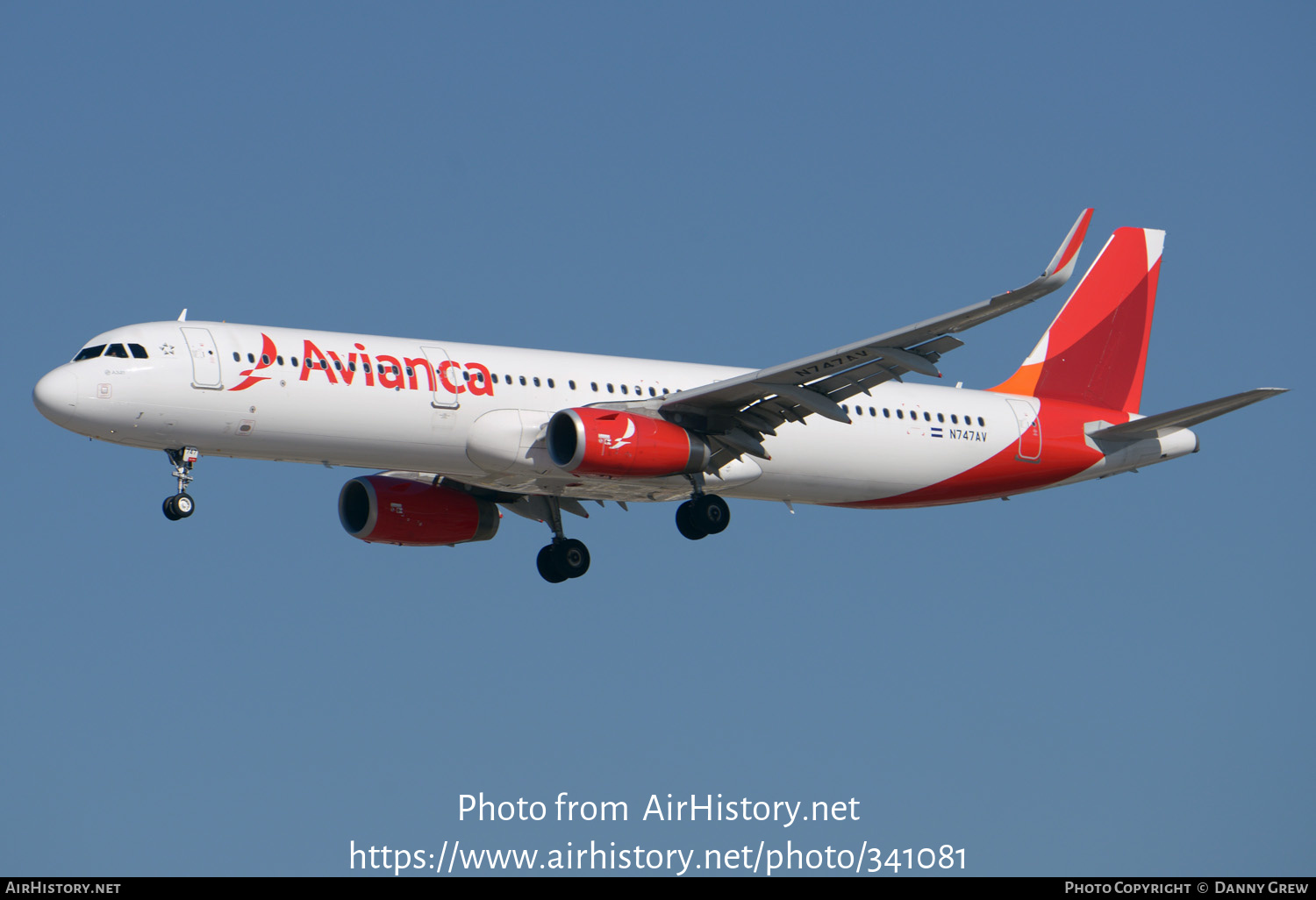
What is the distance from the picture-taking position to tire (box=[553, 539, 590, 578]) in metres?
42.9

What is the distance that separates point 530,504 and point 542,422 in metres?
6.64

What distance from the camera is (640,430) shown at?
122 feet

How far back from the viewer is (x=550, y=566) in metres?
42.9

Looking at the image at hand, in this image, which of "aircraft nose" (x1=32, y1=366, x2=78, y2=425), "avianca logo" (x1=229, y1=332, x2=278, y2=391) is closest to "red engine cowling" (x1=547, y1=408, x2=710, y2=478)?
"avianca logo" (x1=229, y1=332, x2=278, y2=391)

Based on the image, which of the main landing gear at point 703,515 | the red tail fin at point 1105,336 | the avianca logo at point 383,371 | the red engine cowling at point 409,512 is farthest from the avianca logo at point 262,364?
the red tail fin at point 1105,336

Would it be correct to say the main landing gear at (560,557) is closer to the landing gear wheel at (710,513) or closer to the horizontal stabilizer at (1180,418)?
the landing gear wheel at (710,513)

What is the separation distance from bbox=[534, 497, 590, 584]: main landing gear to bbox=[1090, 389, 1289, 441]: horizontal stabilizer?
13278 mm

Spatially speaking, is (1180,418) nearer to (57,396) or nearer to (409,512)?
(409,512)

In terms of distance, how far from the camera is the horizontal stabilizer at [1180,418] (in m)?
37.3

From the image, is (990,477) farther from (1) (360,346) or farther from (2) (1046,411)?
(1) (360,346)

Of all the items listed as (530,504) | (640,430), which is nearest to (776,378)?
(640,430)

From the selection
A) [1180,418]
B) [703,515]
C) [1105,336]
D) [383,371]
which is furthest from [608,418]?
[1105,336]

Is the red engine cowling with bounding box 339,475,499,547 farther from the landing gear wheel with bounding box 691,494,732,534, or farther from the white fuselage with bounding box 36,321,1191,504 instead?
the landing gear wheel with bounding box 691,494,732,534

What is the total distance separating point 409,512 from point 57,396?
33.2 ft
